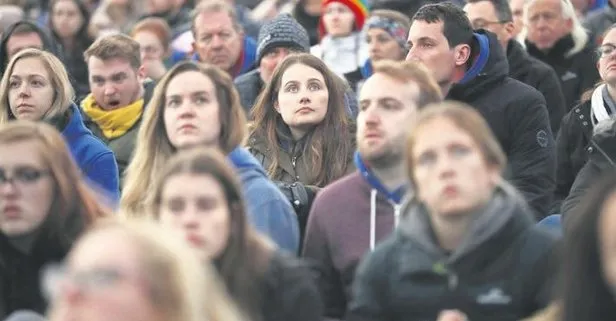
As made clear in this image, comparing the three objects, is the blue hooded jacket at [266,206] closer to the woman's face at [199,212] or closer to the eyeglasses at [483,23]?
the woman's face at [199,212]

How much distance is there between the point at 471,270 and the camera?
23.1 ft

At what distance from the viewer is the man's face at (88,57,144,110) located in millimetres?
12273

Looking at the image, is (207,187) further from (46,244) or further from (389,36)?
(389,36)

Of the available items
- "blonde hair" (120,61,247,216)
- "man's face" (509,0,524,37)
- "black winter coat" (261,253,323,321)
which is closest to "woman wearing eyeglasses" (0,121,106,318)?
"blonde hair" (120,61,247,216)

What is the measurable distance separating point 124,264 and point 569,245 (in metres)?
1.63

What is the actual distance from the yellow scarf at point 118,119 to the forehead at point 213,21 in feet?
6.09

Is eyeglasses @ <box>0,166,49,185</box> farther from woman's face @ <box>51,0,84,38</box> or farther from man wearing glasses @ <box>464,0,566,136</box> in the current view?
woman's face @ <box>51,0,84,38</box>

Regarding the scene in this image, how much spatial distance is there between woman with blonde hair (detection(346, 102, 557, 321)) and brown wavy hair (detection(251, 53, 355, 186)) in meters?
3.16

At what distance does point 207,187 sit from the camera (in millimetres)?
7027

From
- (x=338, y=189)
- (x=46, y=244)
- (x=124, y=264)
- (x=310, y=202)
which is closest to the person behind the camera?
(x=124, y=264)

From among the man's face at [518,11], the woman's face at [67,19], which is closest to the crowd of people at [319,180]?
the man's face at [518,11]

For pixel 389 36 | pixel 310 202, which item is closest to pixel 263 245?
pixel 310 202

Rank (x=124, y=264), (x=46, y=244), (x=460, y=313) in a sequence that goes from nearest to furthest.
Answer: (x=124, y=264) → (x=460, y=313) → (x=46, y=244)

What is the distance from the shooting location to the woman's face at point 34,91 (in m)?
10.4
